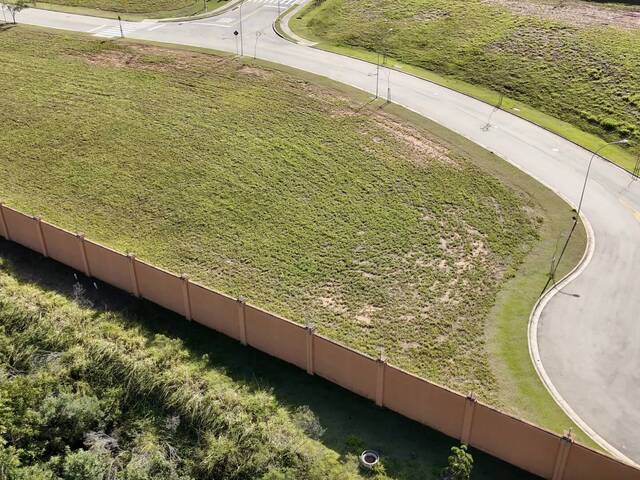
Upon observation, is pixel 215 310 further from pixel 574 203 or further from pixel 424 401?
pixel 574 203

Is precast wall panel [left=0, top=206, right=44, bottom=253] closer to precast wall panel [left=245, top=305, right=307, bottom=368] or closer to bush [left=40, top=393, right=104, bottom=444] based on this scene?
bush [left=40, top=393, right=104, bottom=444]

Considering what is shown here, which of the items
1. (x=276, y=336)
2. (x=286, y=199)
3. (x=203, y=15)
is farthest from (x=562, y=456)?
(x=203, y=15)

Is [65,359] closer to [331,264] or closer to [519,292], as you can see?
[331,264]

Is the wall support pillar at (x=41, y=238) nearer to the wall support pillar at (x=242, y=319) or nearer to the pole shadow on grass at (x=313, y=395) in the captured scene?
the pole shadow on grass at (x=313, y=395)

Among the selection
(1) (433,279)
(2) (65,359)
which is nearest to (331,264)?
(1) (433,279)

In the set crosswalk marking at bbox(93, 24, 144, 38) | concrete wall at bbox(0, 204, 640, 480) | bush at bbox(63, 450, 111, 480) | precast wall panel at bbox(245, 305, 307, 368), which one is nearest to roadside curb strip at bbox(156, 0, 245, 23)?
crosswalk marking at bbox(93, 24, 144, 38)
